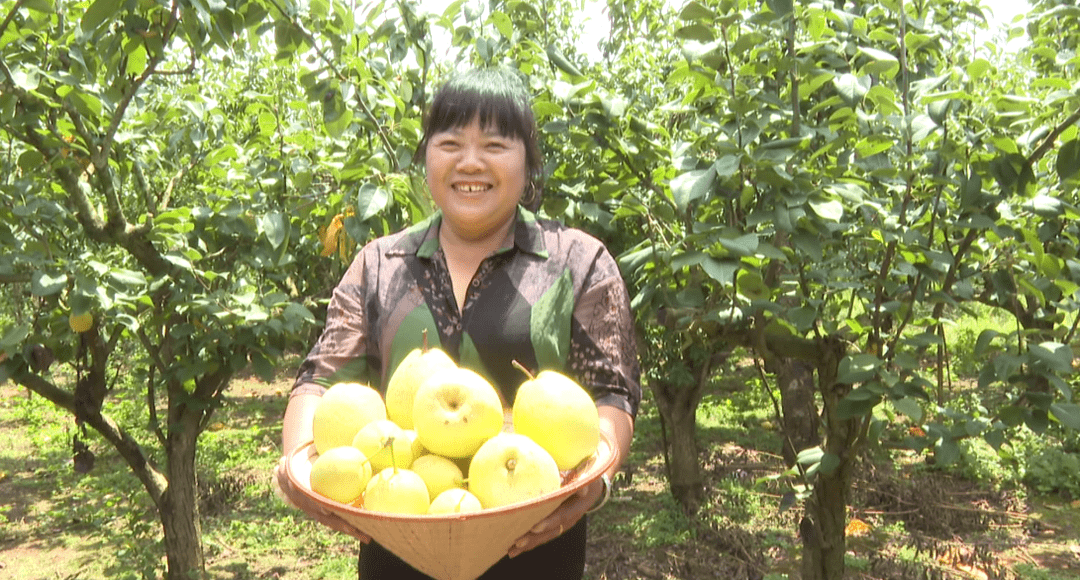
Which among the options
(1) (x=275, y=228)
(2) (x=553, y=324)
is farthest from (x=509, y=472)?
(1) (x=275, y=228)

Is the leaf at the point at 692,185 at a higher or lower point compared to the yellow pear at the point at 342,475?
higher

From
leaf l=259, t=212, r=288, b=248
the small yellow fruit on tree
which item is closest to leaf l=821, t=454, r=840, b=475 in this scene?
leaf l=259, t=212, r=288, b=248

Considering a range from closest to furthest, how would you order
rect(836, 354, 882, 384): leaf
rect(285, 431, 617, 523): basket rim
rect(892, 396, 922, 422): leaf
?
1. rect(285, 431, 617, 523): basket rim
2. rect(892, 396, 922, 422): leaf
3. rect(836, 354, 882, 384): leaf

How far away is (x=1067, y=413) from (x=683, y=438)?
11.9 feet

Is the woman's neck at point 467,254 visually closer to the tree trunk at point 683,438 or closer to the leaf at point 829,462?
the leaf at point 829,462

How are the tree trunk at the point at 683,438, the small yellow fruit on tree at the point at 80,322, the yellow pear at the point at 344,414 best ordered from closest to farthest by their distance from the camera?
the yellow pear at the point at 344,414
the small yellow fruit on tree at the point at 80,322
the tree trunk at the point at 683,438

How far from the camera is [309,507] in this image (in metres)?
1.40

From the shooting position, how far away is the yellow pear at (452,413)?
1232mm

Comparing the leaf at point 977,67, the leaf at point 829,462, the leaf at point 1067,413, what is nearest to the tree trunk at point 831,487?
the leaf at point 829,462

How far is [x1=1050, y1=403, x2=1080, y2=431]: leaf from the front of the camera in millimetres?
1855

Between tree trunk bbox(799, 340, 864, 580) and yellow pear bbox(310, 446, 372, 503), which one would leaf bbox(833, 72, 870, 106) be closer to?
tree trunk bbox(799, 340, 864, 580)

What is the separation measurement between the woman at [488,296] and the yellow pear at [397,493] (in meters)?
0.45

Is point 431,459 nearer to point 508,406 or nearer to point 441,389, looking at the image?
point 441,389

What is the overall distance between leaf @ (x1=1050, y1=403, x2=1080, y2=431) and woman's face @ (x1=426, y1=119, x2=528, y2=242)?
4.43 ft
